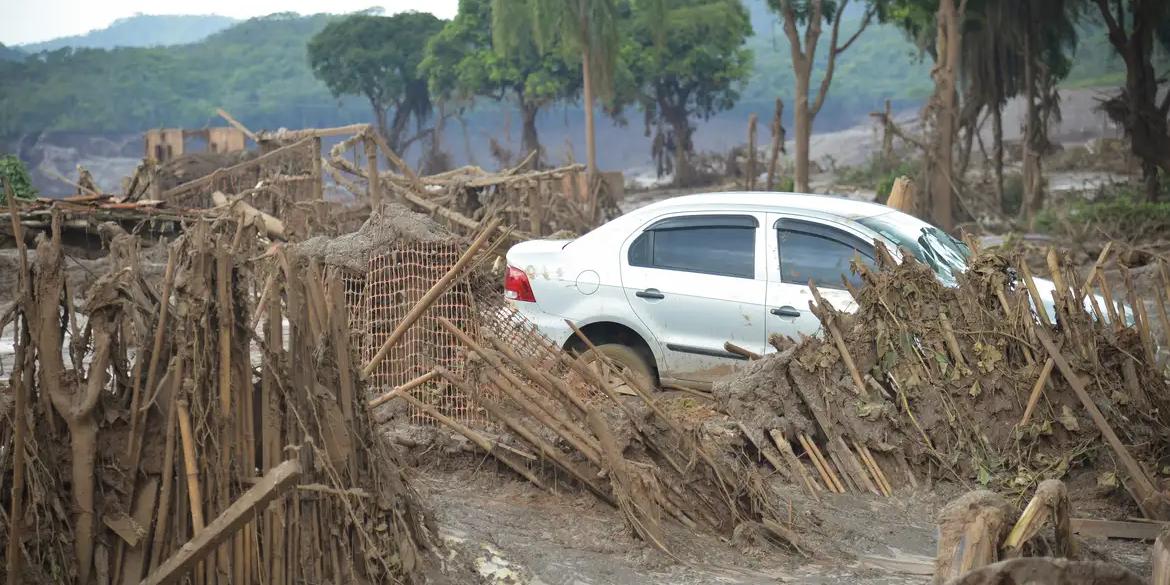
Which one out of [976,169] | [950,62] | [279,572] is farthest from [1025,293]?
[976,169]

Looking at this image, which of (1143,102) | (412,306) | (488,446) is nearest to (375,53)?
(1143,102)

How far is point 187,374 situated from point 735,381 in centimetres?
392

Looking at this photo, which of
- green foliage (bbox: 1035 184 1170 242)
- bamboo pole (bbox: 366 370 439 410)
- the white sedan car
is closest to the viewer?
bamboo pole (bbox: 366 370 439 410)

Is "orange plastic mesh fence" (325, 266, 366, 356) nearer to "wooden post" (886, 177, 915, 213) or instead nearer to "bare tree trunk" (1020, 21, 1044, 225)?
"wooden post" (886, 177, 915, 213)

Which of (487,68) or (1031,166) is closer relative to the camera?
(1031,166)

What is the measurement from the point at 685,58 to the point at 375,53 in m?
13.7

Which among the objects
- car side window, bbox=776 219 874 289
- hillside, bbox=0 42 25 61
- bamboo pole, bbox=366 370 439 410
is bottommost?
bamboo pole, bbox=366 370 439 410

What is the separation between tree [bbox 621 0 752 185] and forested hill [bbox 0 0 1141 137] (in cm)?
1103

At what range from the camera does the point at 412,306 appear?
818 centimetres

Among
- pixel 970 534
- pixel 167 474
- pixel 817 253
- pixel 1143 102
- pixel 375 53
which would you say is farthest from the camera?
pixel 375 53

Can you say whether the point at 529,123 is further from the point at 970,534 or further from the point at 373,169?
the point at 970,534

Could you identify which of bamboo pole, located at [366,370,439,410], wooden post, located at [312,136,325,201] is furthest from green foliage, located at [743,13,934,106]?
bamboo pole, located at [366,370,439,410]

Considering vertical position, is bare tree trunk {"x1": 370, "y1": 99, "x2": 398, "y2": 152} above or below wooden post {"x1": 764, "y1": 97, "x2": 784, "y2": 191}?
above

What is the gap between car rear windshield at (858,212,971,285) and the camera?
8.57m
